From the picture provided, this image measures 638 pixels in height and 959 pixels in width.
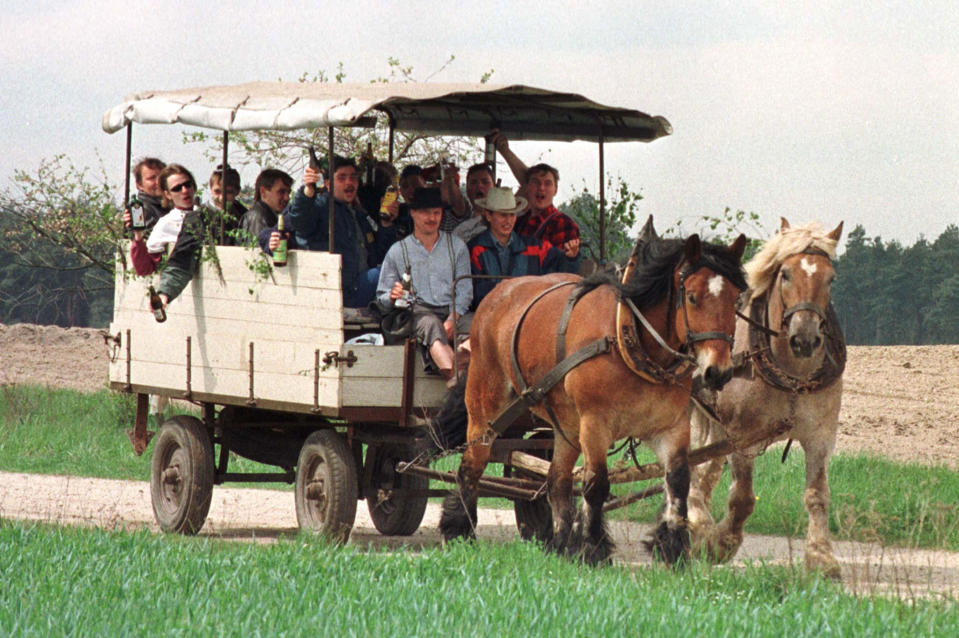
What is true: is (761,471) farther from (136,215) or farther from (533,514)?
(136,215)

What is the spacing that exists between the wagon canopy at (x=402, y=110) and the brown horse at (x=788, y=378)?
164 cm

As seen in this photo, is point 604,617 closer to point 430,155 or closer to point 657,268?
point 657,268

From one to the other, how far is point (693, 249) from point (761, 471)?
654 cm

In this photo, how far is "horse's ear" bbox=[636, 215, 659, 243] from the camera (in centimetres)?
739

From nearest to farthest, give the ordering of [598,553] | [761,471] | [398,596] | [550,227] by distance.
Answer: [398,596] → [598,553] → [550,227] → [761,471]

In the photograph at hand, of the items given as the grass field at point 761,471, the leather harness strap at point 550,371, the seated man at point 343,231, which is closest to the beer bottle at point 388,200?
the seated man at point 343,231

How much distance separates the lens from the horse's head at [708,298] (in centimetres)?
684

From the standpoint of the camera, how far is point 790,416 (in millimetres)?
8289

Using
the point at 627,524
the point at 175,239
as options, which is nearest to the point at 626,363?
the point at 627,524

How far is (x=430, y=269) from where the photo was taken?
29.2 feet

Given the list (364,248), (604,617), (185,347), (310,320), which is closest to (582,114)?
(364,248)

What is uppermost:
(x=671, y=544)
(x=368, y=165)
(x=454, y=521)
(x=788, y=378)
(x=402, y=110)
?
(x=402, y=110)

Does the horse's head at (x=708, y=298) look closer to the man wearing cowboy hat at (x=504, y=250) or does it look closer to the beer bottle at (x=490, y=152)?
the man wearing cowboy hat at (x=504, y=250)

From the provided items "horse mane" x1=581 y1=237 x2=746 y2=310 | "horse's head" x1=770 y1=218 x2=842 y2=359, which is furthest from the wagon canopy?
"horse's head" x1=770 y1=218 x2=842 y2=359
